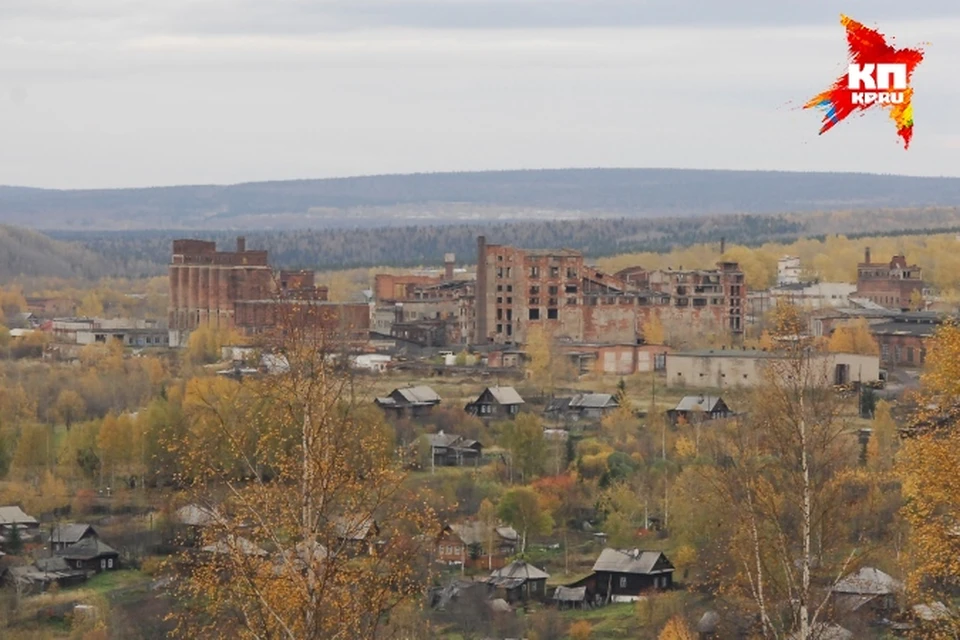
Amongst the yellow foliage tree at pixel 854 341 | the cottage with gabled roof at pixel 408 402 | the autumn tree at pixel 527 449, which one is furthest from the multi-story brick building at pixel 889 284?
the autumn tree at pixel 527 449

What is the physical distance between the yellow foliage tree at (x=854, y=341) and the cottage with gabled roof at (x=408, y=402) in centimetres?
1184

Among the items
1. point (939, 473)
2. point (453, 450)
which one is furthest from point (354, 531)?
point (453, 450)

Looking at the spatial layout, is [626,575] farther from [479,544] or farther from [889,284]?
[889,284]

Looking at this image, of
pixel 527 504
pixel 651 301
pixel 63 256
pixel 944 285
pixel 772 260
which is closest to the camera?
pixel 527 504

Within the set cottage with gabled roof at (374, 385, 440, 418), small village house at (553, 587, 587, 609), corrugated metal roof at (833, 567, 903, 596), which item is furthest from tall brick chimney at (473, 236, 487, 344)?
corrugated metal roof at (833, 567, 903, 596)

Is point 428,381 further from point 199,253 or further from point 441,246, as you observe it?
point 441,246

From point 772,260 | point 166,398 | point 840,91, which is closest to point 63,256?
point 772,260

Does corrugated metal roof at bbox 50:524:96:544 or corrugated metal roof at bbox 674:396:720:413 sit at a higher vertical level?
corrugated metal roof at bbox 674:396:720:413

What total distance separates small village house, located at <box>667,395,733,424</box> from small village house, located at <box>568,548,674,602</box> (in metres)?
13.4

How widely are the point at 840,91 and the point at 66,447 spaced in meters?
29.3

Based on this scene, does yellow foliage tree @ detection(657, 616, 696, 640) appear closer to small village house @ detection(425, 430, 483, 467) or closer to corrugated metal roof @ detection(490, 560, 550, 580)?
corrugated metal roof @ detection(490, 560, 550, 580)

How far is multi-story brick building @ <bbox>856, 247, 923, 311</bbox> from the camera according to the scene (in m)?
84.1

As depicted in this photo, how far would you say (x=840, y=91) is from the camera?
21.4m

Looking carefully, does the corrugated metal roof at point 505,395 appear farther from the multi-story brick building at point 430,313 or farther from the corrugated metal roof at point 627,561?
the corrugated metal roof at point 627,561
